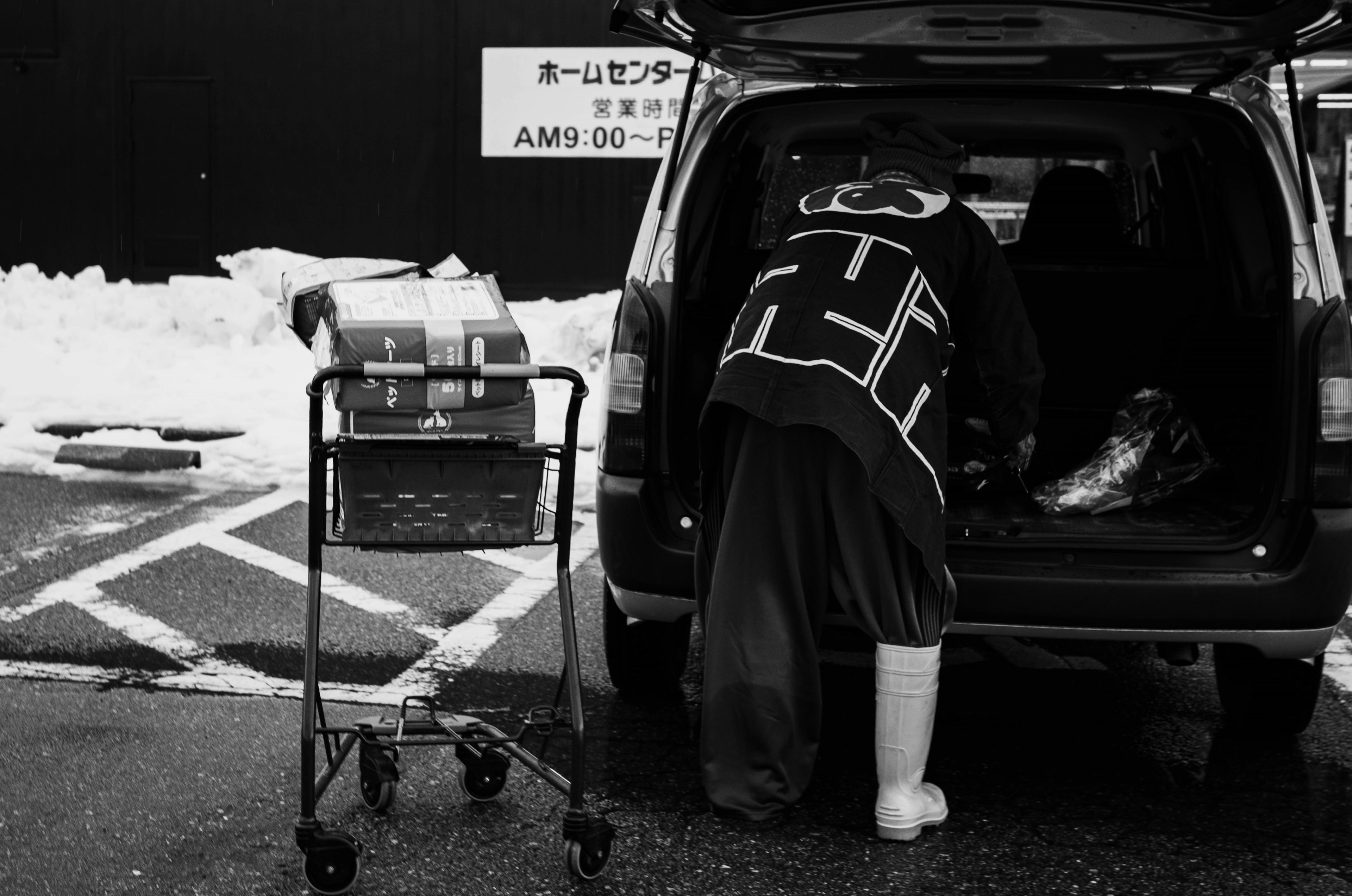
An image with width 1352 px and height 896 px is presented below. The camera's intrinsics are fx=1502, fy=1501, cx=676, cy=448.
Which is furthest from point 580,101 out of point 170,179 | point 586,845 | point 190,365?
point 586,845

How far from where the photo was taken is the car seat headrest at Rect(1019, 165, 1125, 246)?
488 centimetres

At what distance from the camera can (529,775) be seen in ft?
12.7

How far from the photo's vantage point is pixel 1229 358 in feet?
14.2

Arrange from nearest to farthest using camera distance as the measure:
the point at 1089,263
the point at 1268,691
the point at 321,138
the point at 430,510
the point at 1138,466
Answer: the point at 430,510
the point at 1268,691
the point at 1138,466
the point at 1089,263
the point at 321,138

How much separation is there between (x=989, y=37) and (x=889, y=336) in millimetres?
996

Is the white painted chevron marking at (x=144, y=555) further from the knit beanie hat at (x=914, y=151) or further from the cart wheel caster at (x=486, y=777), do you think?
the knit beanie hat at (x=914, y=151)

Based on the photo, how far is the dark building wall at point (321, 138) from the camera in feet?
45.1

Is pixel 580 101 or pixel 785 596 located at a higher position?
pixel 580 101

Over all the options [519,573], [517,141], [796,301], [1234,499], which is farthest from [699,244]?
[517,141]

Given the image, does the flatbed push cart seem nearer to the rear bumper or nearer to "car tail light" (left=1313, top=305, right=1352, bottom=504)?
the rear bumper

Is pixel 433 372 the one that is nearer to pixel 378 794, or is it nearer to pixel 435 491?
pixel 435 491

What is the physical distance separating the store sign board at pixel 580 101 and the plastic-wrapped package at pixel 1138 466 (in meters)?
9.43

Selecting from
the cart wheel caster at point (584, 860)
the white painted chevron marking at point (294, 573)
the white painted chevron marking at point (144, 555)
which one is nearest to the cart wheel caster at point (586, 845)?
the cart wheel caster at point (584, 860)

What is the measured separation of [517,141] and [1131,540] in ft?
35.7
